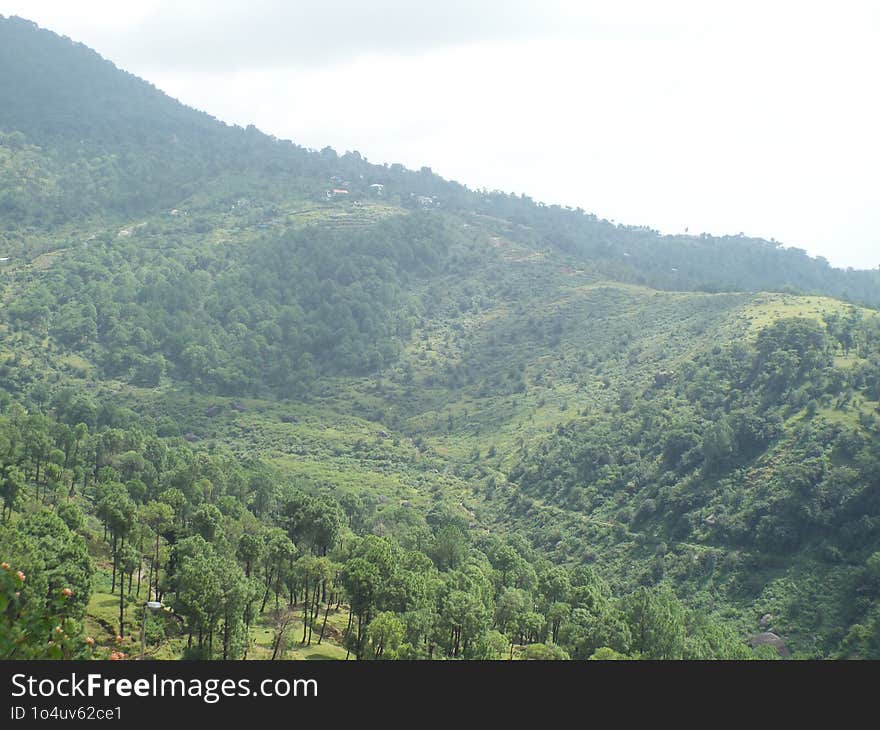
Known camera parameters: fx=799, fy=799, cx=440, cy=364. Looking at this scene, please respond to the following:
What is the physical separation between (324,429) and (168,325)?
41.7 metres

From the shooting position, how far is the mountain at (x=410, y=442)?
4700 centimetres

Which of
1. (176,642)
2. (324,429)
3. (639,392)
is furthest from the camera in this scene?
(324,429)

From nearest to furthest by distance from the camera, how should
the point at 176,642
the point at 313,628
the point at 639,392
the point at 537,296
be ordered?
1. the point at 176,642
2. the point at 313,628
3. the point at 639,392
4. the point at 537,296

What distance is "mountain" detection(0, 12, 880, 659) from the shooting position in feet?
154

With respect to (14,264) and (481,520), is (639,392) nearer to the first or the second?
(481,520)

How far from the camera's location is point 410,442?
130875 millimetres

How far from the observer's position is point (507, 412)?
445 feet
